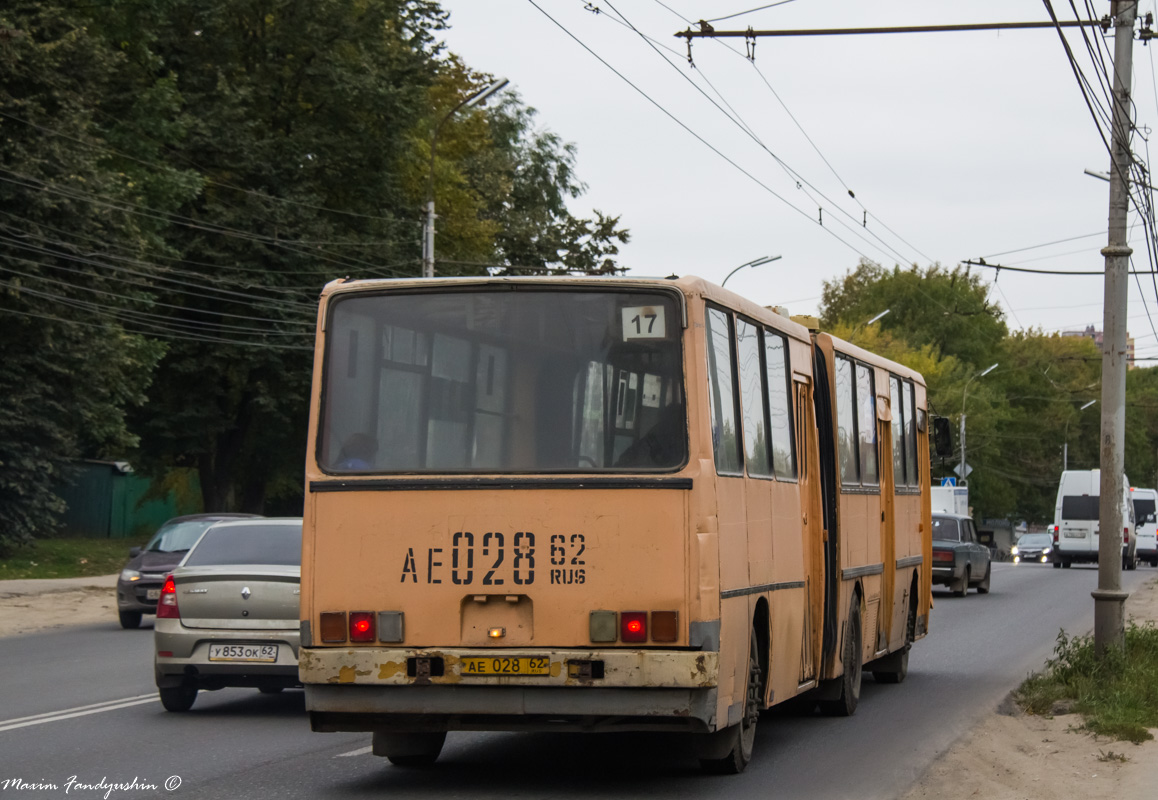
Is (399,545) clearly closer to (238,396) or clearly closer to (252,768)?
(252,768)

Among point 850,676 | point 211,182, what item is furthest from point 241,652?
point 211,182

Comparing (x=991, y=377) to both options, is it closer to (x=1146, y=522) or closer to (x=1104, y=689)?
(x=1146, y=522)

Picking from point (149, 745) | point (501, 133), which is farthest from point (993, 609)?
point (501, 133)

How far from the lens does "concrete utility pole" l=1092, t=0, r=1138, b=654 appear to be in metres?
14.7

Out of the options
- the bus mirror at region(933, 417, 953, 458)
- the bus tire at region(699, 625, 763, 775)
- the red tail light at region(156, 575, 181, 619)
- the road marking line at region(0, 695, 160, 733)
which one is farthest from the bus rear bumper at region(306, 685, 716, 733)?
the bus mirror at region(933, 417, 953, 458)

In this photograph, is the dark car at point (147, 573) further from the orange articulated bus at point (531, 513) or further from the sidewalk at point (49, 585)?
the orange articulated bus at point (531, 513)

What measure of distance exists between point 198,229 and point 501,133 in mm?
23796

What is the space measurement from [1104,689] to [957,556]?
1943 centimetres

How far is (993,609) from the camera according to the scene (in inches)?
1133

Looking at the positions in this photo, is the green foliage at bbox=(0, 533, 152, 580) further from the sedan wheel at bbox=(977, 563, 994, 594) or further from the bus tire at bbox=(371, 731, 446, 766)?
the bus tire at bbox=(371, 731, 446, 766)

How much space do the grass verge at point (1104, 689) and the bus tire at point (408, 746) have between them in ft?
16.0

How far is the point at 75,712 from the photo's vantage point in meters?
12.7

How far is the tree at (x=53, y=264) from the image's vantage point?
3447cm

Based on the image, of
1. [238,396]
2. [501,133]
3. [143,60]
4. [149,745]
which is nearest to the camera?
[149,745]
